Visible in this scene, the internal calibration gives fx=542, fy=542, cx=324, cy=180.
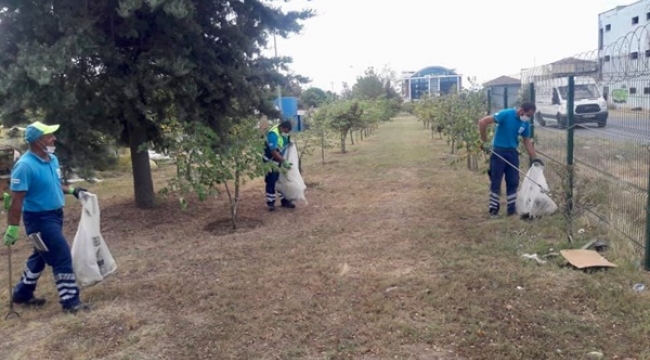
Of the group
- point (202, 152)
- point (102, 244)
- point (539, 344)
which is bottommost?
point (539, 344)

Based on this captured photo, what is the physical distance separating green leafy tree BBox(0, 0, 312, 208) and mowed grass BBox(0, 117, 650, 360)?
1.67 metres

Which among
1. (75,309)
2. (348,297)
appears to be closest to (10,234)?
(75,309)

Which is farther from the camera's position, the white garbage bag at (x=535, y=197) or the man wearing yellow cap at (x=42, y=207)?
the white garbage bag at (x=535, y=197)

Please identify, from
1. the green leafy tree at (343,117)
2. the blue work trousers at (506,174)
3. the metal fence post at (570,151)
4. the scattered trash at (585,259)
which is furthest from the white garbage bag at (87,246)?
the green leafy tree at (343,117)

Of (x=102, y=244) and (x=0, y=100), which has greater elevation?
(x=0, y=100)

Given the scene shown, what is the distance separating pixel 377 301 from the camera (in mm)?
4586

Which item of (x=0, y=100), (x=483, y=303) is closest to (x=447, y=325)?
(x=483, y=303)

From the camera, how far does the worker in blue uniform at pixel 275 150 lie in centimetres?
802

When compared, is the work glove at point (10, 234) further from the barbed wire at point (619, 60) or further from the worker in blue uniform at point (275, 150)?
the barbed wire at point (619, 60)

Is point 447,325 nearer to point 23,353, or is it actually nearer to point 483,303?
point 483,303

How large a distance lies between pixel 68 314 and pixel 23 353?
63 centimetres

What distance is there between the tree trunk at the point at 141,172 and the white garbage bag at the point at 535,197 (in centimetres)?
575

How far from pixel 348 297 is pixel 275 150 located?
3.69m

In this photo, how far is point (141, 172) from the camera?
907 cm
